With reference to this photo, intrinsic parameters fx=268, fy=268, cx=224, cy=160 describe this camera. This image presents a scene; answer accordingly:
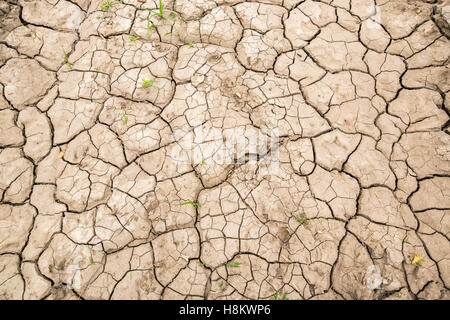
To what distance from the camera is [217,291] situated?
166 cm

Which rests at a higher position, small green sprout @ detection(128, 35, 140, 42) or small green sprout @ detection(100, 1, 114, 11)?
small green sprout @ detection(100, 1, 114, 11)

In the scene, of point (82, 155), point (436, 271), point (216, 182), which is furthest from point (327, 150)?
point (82, 155)

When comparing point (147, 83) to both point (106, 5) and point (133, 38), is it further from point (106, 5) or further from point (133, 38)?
point (106, 5)

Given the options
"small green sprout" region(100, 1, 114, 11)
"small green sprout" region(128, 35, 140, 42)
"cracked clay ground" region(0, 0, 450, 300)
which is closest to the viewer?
"cracked clay ground" region(0, 0, 450, 300)

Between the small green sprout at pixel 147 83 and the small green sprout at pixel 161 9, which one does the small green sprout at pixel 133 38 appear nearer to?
the small green sprout at pixel 161 9

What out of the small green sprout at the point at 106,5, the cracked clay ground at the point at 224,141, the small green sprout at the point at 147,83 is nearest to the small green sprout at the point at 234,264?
the cracked clay ground at the point at 224,141

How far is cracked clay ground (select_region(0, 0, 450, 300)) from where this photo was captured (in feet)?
5.62

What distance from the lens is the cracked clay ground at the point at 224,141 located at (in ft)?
5.62

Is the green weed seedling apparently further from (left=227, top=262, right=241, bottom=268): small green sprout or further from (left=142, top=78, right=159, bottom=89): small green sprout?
(left=227, top=262, right=241, bottom=268): small green sprout

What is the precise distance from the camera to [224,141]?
2051 millimetres

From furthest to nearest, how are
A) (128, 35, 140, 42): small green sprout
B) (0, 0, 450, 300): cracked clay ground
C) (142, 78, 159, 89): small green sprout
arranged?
(128, 35, 140, 42): small green sprout < (142, 78, 159, 89): small green sprout < (0, 0, 450, 300): cracked clay ground

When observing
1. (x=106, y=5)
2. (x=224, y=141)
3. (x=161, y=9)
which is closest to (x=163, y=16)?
(x=161, y=9)

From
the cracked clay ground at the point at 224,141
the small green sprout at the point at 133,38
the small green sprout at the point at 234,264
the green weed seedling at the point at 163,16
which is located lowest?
the small green sprout at the point at 234,264

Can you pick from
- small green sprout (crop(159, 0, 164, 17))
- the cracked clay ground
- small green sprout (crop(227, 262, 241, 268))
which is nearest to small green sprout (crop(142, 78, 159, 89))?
the cracked clay ground
